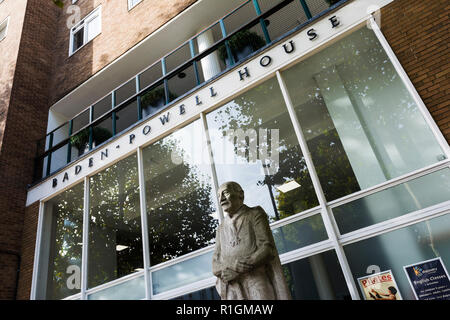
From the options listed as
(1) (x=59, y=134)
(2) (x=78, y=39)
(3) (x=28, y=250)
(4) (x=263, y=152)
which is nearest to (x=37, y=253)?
(3) (x=28, y=250)

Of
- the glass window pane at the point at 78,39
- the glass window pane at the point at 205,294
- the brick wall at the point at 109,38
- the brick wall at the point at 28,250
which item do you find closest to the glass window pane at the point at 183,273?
the glass window pane at the point at 205,294

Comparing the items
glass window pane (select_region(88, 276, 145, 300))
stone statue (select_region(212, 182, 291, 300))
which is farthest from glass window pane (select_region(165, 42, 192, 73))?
stone statue (select_region(212, 182, 291, 300))

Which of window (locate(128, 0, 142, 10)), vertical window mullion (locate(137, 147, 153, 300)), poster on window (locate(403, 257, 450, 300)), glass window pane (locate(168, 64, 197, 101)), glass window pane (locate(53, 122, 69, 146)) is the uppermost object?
window (locate(128, 0, 142, 10))

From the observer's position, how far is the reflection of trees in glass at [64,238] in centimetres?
752

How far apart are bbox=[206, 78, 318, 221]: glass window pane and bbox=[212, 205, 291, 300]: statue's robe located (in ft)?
6.63

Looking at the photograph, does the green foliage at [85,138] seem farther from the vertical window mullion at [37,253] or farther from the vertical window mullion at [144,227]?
the vertical window mullion at [144,227]

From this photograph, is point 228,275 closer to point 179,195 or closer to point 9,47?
point 179,195

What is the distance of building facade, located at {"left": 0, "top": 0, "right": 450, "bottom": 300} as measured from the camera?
14.4 feet

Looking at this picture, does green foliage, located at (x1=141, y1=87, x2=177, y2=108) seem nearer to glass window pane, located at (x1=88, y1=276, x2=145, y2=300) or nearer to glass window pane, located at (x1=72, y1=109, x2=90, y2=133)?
glass window pane, located at (x1=72, y1=109, x2=90, y2=133)

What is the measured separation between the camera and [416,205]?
4227mm

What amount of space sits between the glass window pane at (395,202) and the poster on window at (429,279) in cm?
67

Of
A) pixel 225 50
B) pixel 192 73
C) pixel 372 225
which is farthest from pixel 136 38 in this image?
pixel 372 225

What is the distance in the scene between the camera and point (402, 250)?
4.12 meters

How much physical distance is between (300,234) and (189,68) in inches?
210
